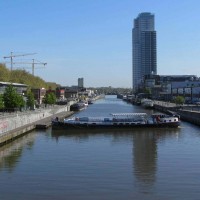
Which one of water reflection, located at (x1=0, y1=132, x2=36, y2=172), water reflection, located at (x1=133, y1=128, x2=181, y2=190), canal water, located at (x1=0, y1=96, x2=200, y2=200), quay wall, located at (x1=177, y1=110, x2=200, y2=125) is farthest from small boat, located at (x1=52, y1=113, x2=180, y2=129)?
water reflection, located at (x1=0, y1=132, x2=36, y2=172)

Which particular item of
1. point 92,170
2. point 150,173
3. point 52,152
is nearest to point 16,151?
point 52,152

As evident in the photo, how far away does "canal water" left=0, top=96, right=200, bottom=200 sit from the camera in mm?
24516

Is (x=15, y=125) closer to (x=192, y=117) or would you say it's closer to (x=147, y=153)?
(x=147, y=153)

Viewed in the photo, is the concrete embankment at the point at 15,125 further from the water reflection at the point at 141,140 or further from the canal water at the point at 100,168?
the water reflection at the point at 141,140

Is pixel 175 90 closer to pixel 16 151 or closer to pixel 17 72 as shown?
pixel 17 72

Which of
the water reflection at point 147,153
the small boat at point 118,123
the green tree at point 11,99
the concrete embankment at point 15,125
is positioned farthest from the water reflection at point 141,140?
the green tree at point 11,99

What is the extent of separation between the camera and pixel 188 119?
79.4 metres

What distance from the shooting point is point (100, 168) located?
3109 cm

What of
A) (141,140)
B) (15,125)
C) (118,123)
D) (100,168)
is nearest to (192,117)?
(118,123)

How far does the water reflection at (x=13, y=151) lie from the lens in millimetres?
32875

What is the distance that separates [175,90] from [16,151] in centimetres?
16407

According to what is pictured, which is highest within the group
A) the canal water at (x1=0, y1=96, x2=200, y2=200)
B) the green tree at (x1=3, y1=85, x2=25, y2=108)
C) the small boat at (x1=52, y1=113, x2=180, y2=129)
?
the green tree at (x1=3, y1=85, x2=25, y2=108)

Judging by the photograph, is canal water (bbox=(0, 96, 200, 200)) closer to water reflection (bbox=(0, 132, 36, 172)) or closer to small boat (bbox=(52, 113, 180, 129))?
water reflection (bbox=(0, 132, 36, 172))

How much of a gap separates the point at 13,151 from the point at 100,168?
11351 mm
